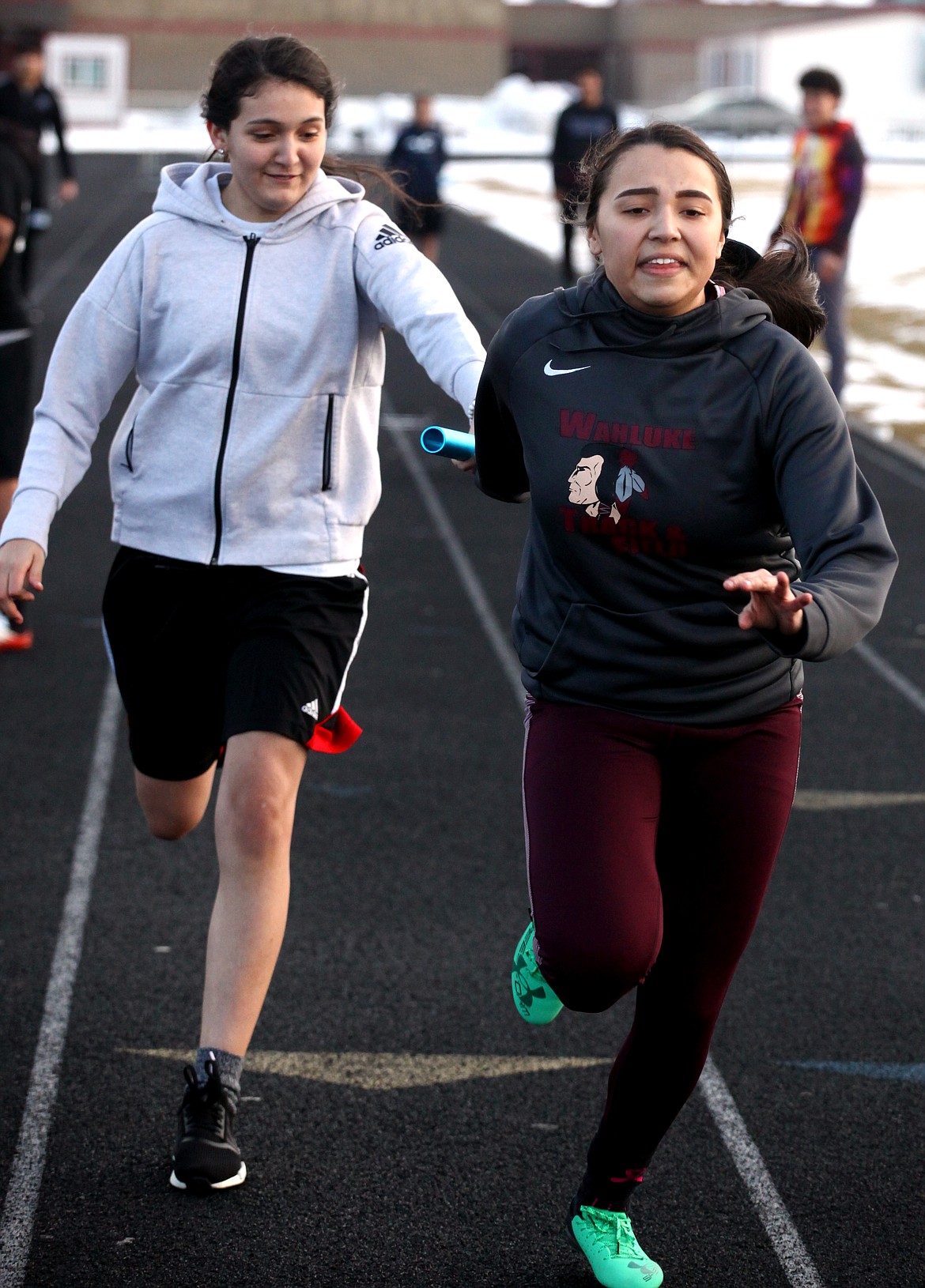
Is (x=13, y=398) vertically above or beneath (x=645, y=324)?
beneath

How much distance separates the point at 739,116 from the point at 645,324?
158 feet

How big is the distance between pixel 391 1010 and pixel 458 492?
6231 millimetres

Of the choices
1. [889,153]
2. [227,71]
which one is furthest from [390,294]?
[889,153]

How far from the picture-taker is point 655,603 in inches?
103

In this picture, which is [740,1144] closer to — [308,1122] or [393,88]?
[308,1122]

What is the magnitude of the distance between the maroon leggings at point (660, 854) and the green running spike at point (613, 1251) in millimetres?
193

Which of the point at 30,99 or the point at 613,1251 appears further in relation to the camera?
the point at 30,99

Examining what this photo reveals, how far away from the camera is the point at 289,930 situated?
14.2ft

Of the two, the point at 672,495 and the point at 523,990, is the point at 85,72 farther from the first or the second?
the point at 672,495

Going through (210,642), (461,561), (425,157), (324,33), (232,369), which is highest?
(232,369)

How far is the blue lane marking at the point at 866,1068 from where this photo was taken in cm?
365

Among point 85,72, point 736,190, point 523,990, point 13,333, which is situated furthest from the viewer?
point 85,72

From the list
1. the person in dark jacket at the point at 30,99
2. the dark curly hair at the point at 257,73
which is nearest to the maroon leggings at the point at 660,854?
the dark curly hair at the point at 257,73

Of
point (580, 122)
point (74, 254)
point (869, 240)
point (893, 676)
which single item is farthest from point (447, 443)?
point (869, 240)
